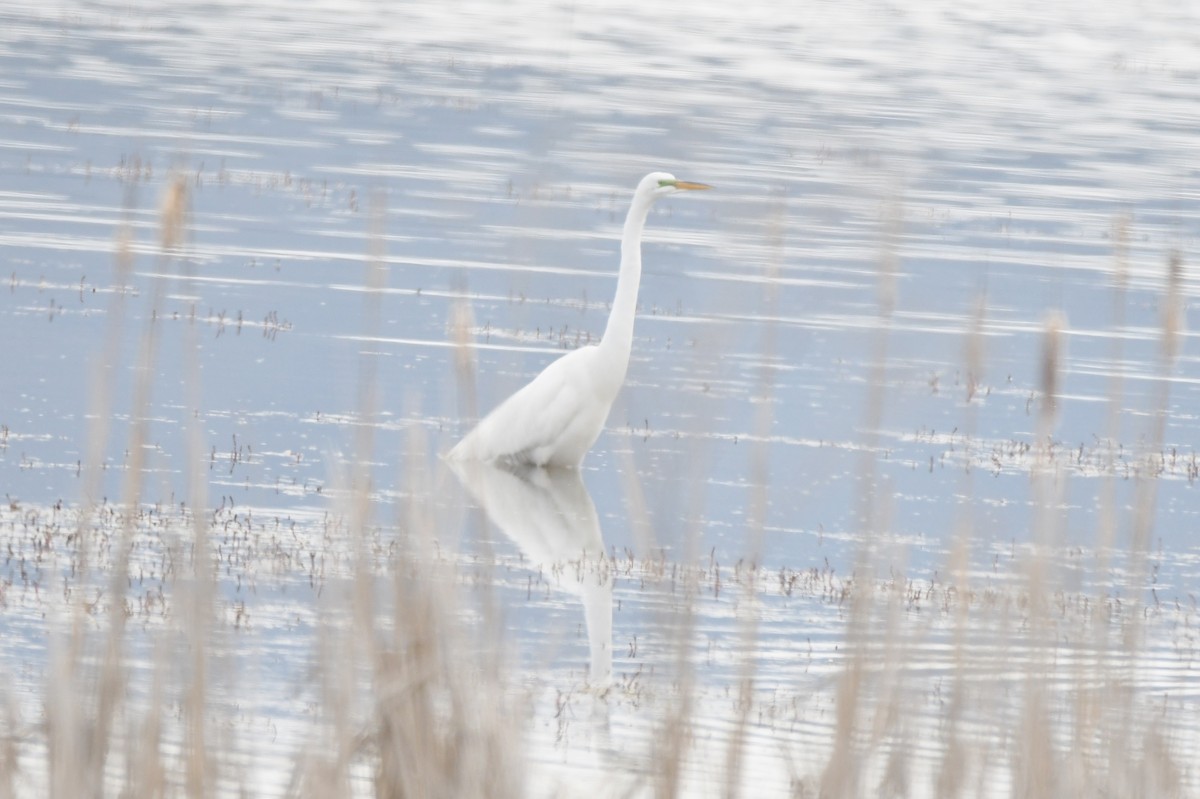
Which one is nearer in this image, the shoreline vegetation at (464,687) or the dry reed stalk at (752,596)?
the shoreline vegetation at (464,687)

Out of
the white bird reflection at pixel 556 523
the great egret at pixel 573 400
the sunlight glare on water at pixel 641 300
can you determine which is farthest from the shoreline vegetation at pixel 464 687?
the great egret at pixel 573 400

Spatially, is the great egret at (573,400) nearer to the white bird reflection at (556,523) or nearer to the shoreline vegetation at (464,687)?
the white bird reflection at (556,523)

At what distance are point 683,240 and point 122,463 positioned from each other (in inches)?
439

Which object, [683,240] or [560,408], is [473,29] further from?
[560,408]

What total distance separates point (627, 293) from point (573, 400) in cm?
63

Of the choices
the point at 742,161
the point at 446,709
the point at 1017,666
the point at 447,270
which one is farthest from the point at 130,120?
the point at 446,709

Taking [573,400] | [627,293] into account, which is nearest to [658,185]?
[627,293]

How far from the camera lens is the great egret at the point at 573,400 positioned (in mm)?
11164

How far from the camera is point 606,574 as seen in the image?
9289 mm

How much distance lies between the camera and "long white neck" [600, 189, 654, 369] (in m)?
11.2

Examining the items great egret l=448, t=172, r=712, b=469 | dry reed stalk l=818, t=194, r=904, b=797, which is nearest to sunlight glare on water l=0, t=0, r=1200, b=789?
dry reed stalk l=818, t=194, r=904, b=797

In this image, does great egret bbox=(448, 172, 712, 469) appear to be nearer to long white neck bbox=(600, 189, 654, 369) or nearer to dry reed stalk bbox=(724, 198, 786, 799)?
long white neck bbox=(600, 189, 654, 369)

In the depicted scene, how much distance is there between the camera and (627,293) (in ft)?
37.2

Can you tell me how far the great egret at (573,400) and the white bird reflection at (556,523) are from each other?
112 millimetres
